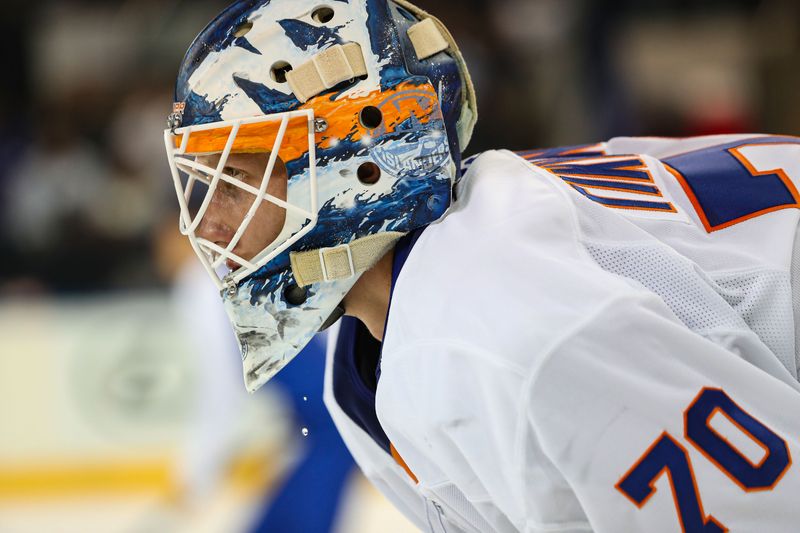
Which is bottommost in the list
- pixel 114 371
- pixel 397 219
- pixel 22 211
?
pixel 114 371

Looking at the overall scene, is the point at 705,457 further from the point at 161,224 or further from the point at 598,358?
the point at 161,224

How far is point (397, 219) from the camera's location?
1652 millimetres

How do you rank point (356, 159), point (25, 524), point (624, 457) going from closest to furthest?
point (624, 457)
point (356, 159)
point (25, 524)

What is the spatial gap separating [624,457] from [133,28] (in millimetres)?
5656

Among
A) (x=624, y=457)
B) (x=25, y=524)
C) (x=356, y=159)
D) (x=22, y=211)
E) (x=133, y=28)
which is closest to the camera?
(x=624, y=457)

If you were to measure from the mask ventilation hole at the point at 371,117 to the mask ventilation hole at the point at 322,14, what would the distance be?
18cm

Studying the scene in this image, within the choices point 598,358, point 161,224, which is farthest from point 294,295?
point 161,224

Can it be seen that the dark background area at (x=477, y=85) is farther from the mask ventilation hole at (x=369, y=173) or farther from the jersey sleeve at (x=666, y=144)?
the mask ventilation hole at (x=369, y=173)

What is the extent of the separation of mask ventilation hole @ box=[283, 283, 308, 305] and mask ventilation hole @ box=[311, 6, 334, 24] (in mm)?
463

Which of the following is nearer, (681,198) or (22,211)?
(681,198)

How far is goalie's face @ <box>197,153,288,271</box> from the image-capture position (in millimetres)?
1696

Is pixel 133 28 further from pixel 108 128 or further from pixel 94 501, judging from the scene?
pixel 94 501

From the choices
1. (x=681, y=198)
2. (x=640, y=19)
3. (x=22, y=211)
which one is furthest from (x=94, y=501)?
(x=640, y=19)

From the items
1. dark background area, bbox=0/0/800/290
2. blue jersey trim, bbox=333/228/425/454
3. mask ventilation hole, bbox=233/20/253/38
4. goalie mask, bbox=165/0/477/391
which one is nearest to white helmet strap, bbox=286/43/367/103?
goalie mask, bbox=165/0/477/391
